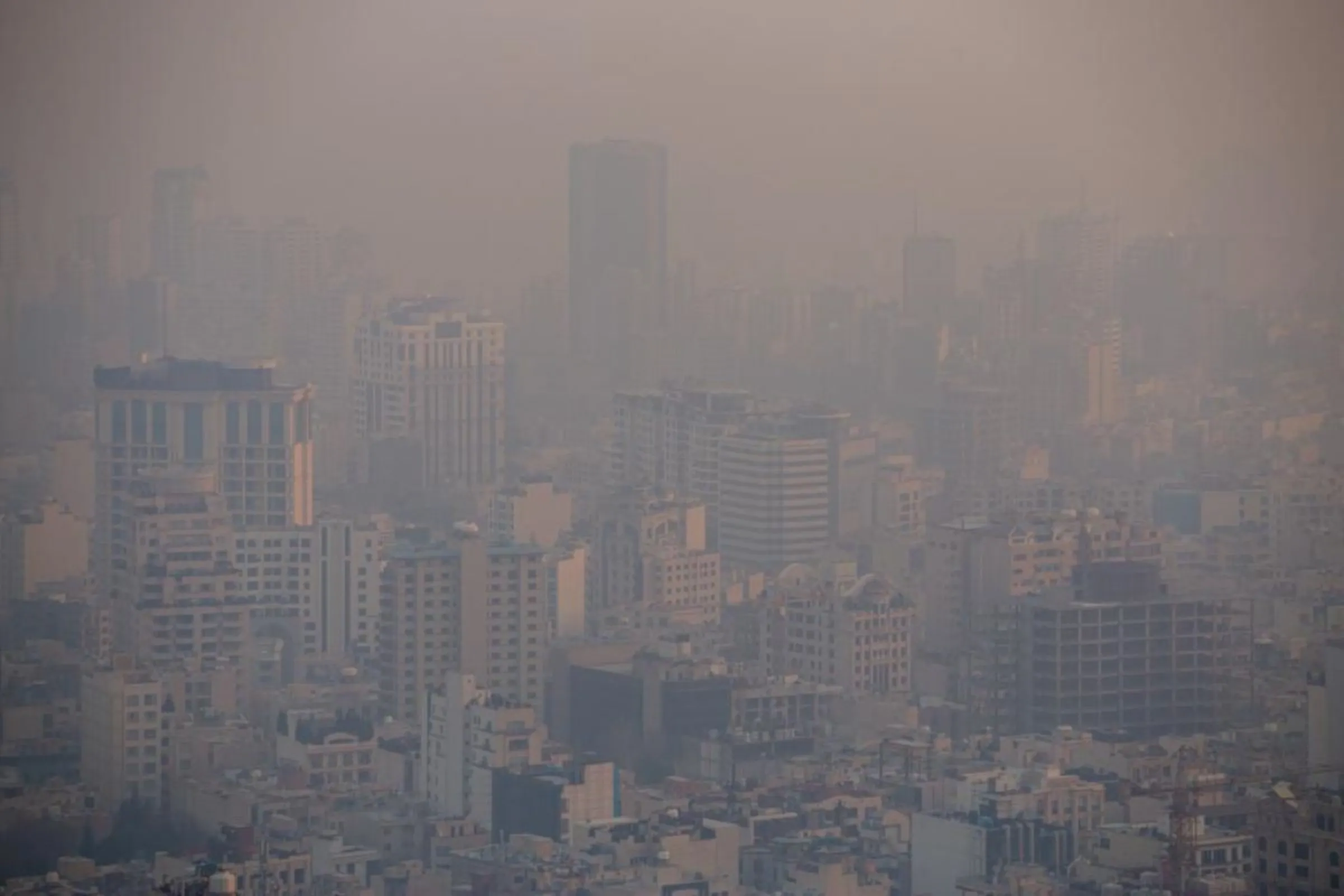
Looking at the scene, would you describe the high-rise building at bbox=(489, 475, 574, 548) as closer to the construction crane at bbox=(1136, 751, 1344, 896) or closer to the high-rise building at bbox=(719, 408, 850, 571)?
the high-rise building at bbox=(719, 408, 850, 571)

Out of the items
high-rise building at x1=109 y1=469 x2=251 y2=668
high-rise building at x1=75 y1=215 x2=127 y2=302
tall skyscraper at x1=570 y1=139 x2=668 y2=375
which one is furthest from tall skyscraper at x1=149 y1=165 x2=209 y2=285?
high-rise building at x1=109 y1=469 x2=251 y2=668

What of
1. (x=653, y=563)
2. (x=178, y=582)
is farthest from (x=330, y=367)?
(x=178, y=582)

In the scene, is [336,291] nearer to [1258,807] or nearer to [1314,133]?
[1314,133]

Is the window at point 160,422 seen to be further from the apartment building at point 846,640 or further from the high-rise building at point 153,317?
the apartment building at point 846,640

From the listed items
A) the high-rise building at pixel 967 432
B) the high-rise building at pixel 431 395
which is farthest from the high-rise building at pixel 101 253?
the high-rise building at pixel 967 432

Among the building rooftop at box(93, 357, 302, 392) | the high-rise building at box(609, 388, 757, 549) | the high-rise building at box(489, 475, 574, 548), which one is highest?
the building rooftop at box(93, 357, 302, 392)
